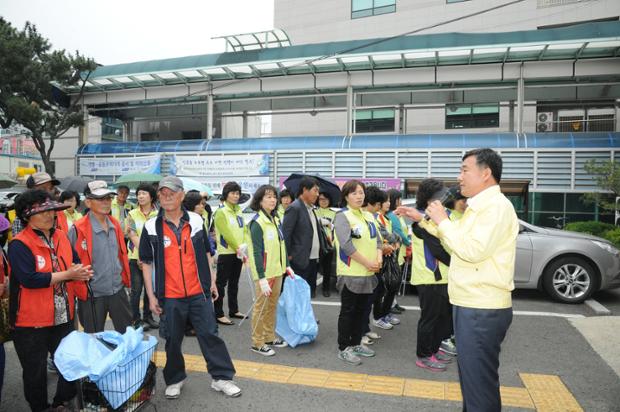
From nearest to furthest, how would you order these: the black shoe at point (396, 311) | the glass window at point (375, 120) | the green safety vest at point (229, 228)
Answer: the green safety vest at point (229, 228), the black shoe at point (396, 311), the glass window at point (375, 120)

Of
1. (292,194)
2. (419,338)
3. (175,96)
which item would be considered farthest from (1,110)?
(419,338)

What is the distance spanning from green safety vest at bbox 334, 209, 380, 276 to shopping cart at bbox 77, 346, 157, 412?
6.86ft

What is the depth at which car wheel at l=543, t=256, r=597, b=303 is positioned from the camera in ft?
23.3

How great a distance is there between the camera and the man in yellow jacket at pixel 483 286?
2.59m

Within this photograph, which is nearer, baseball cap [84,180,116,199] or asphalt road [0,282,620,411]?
asphalt road [0,282,620,411]

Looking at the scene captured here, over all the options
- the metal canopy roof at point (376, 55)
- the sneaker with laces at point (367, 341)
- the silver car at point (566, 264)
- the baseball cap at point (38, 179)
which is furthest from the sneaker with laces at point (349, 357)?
the metal canopy roof at point (376, 55)

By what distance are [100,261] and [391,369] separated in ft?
9.86

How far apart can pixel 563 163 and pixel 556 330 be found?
32.8 ft

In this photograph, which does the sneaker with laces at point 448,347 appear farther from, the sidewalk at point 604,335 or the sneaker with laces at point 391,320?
the sidewalk at point 604,335

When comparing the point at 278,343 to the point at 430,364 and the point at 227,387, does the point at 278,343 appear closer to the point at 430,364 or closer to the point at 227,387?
the point at 227,387

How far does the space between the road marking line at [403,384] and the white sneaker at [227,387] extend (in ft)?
1.32

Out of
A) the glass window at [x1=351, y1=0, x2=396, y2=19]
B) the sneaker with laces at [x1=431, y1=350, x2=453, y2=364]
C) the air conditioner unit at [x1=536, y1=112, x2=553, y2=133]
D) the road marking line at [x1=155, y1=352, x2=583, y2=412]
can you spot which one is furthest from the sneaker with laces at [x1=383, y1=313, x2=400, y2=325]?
the glass window at [x1=351, y1=0, x2=396, y2=19]

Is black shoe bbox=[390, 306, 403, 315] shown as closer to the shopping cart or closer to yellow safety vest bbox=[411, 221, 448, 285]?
yellow safety vest bbox=[411, 221, 448, 285]

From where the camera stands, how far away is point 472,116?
73.0 ft
